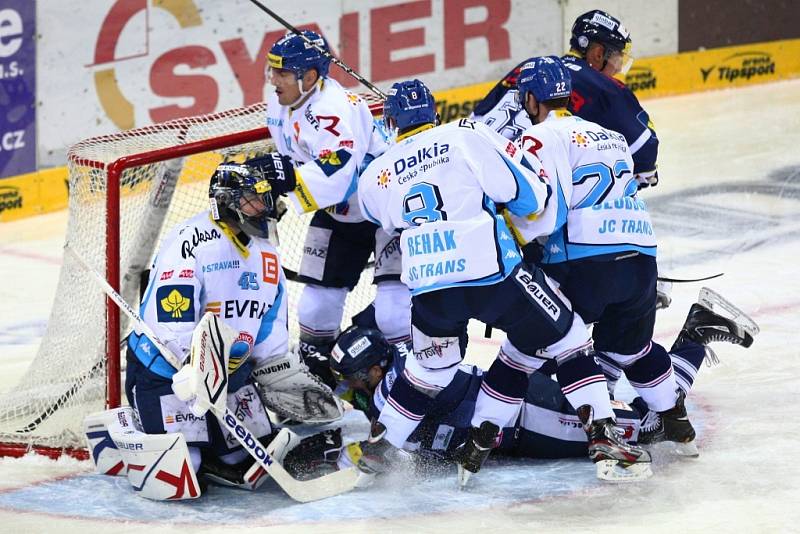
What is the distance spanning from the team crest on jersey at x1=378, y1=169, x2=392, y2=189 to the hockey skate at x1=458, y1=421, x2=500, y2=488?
0.78m

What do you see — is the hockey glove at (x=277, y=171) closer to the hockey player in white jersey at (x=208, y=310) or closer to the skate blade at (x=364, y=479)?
the hockey player in white jersey at (x=208, y=310)

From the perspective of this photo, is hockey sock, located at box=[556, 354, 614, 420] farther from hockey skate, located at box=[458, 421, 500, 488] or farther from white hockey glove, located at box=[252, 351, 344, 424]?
white hockey glove, located at box=[252, 351, 344, 424]

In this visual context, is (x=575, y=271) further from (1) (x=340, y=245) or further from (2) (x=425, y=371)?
(1) (x=340, y=245)

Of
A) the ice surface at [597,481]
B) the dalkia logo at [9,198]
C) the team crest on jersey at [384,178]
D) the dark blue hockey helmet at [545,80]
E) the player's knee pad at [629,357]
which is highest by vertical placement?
the dark blue hockey helmet at [545,80]

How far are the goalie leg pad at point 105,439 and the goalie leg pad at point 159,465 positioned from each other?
0.32 ft

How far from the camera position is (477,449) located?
4.41 metres

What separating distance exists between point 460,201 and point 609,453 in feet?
2.89

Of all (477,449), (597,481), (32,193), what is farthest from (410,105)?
(32,193)

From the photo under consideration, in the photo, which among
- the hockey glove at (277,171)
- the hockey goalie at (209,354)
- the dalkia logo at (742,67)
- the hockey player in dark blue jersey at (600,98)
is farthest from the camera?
the dalkia logo at (742,67)

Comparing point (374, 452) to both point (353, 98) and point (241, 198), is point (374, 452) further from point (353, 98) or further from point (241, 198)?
point (353, 98)

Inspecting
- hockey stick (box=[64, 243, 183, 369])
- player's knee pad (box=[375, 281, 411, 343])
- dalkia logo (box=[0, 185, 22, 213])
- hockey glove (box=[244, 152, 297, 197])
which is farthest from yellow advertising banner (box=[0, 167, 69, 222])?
hockey glove (box=[244, 152, 297, 197])

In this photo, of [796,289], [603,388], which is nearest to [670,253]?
[796,289]

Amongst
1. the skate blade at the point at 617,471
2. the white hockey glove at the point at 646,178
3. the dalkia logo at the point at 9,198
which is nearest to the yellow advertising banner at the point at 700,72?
the dalkia logo at the point at 9,198

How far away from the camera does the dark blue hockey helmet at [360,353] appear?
478 centimetres
